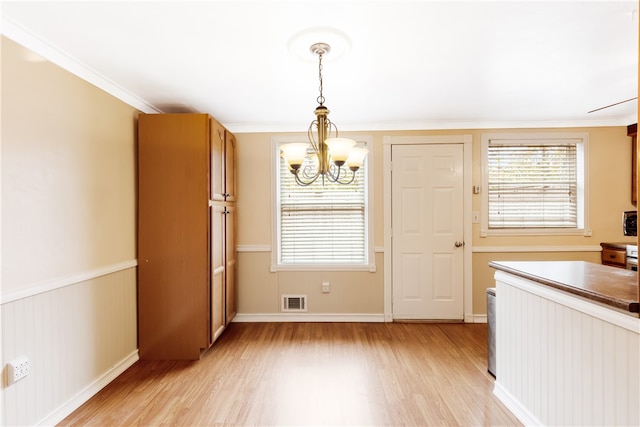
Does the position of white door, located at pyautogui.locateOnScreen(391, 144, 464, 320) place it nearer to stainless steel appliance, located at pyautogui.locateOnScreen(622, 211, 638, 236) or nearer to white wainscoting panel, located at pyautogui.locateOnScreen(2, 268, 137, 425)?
stainless steel appliance, located at pyautogui.locateOnScreen(622, 211, 638, 236)

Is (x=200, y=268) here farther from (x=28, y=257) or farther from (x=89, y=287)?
(x=28, y=257)

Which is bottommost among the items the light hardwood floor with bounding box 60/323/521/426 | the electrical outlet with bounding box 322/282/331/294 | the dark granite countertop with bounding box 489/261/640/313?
the light hardwood floor with bounding box 60/323/521/426

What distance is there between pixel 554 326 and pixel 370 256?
2050mm

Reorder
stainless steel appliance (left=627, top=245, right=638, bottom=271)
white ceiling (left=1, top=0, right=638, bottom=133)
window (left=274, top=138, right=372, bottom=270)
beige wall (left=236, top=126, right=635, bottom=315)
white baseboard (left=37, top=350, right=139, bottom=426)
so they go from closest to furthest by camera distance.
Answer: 1. white ceiling (left=1, top=0, right=638, bottom=133)
2. white baseboard (left=37, top=350, right=139, bottom=426)
3. stainless steel appliance (left=627, top=245, right=638, bottom=271)
4. beige wall (left=236, top=126, right=635, bottom=315)
5. window (left=274, top=138, right=372, bottom=270)

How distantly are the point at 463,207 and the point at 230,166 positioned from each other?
2.69m

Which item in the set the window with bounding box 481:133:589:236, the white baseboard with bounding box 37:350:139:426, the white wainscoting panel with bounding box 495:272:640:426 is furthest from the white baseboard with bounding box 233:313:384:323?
the window with bounding box 481:133:589:236

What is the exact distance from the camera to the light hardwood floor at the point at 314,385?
6.28 ft

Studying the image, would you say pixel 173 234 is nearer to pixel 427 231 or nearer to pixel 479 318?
pixel 427 231

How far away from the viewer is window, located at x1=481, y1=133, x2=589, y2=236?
3.52m

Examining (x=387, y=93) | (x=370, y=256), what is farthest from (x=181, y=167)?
(x=370, y=256)

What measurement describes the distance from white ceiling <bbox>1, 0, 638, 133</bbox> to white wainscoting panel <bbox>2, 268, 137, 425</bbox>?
59.6 inches

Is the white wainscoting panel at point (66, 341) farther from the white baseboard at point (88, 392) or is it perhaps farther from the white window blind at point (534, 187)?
the white window blind at point (534, 187)

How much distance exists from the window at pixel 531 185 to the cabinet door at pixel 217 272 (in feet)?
9.64

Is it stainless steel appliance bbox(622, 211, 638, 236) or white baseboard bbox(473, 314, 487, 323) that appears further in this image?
white baseboard bbox(473, 314, 487, 323)
